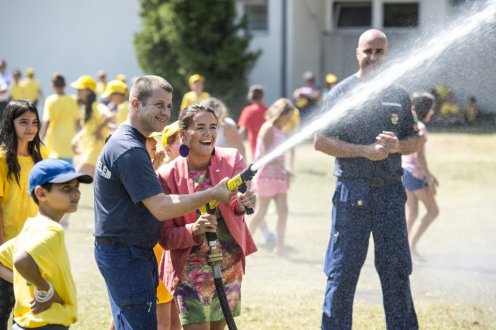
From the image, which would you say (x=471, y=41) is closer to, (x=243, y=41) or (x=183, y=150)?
(x=183, y=150)

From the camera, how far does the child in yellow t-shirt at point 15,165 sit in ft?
19.1

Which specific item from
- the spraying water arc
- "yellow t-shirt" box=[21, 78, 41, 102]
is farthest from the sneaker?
"yellow t-shirt" box=[21, 78, 41, 102]

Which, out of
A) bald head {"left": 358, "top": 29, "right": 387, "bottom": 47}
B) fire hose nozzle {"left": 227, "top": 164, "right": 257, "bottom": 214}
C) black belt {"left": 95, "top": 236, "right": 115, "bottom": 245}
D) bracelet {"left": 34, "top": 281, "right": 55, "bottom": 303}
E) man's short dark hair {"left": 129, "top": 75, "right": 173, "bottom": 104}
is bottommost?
bracelet {"left": 34, "top": 281, "right": 55, "bottom": 303}

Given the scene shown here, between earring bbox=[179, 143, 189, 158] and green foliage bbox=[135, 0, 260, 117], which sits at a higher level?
green foliage bbox=[135, 0, 260, 117]

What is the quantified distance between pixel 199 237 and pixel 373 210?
147cm

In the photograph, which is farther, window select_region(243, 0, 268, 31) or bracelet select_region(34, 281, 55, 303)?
window select_region(243, 0, 268, 31)

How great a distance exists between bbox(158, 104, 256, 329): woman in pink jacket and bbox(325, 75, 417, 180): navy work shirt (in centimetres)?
112

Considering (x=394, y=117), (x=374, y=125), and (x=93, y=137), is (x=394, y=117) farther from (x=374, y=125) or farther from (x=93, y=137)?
(x=93, y=137)

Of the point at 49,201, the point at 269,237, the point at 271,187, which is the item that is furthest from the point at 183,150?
the point at 269,237

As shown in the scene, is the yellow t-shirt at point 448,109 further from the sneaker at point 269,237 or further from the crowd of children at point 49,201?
the crowd of children at point 49,201

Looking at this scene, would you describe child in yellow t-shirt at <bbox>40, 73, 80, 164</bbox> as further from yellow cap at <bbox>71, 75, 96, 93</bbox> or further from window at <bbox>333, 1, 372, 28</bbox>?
window at <bbox>333, 1, 372, 28</bbox>

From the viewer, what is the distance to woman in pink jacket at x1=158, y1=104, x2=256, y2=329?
17.0 feet

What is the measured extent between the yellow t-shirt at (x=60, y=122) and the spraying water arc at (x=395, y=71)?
646cm

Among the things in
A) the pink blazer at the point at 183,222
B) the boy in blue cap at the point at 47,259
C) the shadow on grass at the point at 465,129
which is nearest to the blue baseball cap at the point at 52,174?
the boy in blue cap at the point at 47,259
